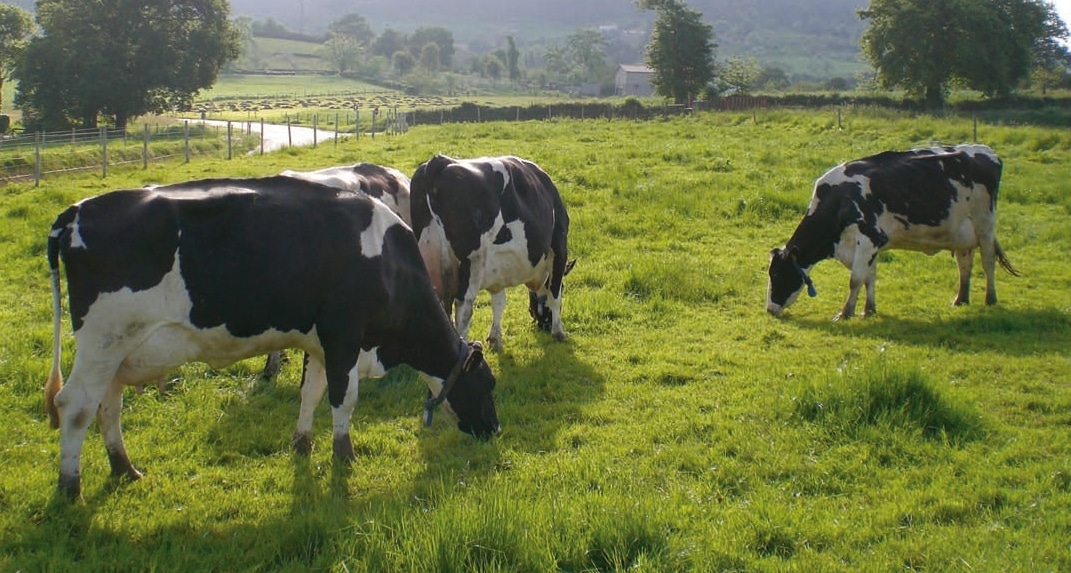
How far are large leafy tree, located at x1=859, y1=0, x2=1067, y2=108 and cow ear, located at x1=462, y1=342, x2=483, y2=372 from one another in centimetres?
4898

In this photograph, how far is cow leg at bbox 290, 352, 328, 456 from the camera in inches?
263

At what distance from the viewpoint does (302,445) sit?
666cm

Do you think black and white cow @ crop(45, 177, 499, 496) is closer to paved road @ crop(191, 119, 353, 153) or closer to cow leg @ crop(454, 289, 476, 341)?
cow leg @ crop(454, 289, 476, 341)

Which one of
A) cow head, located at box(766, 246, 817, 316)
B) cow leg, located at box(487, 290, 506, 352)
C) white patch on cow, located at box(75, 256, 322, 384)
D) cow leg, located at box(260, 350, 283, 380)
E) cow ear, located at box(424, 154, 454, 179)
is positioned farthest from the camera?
cow head, located at box(766, 246, 817, 316)

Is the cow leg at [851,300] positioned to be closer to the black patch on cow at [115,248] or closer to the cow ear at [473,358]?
the cow ear at [473,358]

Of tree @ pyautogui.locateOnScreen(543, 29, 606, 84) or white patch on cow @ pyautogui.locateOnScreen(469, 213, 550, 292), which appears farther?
tree @ pyautogui.locateOnScreen(543, 29, 606, 84)

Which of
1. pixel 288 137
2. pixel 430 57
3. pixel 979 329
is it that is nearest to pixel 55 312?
pixel 979 329

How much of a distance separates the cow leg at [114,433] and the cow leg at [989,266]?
10412 mm

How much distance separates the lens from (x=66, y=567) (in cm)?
466

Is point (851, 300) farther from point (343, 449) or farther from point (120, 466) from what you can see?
point (120, 466)

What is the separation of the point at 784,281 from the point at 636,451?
5.59 metres

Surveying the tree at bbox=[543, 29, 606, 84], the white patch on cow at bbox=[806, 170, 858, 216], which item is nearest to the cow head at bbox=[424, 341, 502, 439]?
the white patch on cow at bbox=[806, 170, 858, 216]

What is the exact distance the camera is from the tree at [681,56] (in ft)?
197

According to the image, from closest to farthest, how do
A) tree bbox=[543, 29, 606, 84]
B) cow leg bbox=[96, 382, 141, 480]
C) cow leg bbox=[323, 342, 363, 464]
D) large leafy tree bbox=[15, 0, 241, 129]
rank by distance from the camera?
cow leg bbox=[96, 382, 141, 480] → cow leg bbox=[323, 342, 363, 464] → large leafy tree bbox=[15, 0, 241, 129] → tree bbox=[543, 29, 606, 84]
